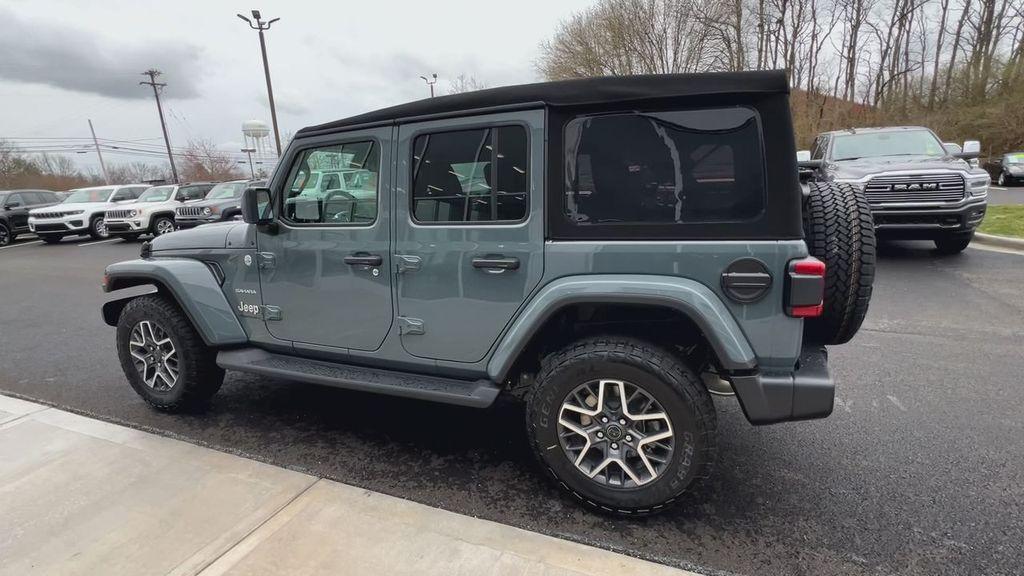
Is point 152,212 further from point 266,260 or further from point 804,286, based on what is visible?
point 804,286

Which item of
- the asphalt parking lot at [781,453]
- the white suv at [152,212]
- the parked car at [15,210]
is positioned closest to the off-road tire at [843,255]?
the asphalt parking lot at [781,453]

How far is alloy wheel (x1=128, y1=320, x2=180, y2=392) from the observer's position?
135 inches

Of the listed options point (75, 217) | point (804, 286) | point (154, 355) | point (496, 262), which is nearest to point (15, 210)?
point (75, 217)

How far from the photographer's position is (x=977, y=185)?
6684 millimetres

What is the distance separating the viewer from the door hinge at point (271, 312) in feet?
10.3

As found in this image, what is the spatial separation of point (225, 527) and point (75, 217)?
17.7 meters

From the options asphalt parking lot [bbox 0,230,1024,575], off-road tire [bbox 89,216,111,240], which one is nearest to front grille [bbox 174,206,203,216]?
off-road tire [bbox 89,216,111,240]

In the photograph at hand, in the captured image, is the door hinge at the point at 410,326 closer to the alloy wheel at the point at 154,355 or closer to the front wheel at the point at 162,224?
the alloy wheel at the point at 154,355

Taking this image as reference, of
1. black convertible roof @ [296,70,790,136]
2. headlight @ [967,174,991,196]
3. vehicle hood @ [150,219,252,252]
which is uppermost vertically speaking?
black convertible roof @ [296,70,790,136]

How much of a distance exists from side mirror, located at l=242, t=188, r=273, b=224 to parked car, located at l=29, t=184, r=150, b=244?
15.6 m

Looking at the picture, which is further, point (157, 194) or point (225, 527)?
point (157, 194)

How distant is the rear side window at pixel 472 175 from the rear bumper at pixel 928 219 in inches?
246

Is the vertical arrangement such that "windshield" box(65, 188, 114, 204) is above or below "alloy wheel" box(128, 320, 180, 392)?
above

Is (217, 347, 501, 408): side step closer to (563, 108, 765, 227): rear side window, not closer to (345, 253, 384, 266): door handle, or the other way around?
(345, 253, 384, 266): door handle
